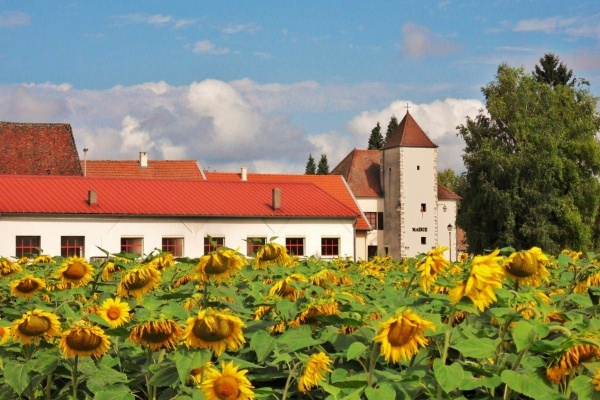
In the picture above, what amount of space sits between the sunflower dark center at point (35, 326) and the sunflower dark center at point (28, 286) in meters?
1.58

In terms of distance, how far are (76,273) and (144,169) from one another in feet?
176

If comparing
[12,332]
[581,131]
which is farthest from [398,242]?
[12,332]

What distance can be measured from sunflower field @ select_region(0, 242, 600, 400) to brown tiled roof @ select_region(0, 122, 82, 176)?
45.9 metres

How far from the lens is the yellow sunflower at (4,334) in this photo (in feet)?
12.6

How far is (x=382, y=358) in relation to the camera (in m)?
Result: 3.25

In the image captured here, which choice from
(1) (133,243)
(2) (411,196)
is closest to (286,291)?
(1) (133,243)

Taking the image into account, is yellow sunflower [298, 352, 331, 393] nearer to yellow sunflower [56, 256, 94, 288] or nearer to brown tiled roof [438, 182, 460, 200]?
yellow sunflower [56, 256, 94, 288]

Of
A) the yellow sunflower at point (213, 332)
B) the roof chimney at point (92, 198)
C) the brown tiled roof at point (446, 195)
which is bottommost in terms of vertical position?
the yellow sunflower at point (213, 332)

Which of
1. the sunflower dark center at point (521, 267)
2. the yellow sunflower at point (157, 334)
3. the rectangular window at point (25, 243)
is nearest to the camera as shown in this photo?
the yellow sunflower at point (157, 334)

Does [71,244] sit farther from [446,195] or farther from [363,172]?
[446,195]

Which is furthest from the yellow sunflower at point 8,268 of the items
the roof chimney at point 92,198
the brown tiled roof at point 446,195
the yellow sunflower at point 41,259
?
the brown tiled roof at point 446,195

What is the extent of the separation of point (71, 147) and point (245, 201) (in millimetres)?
10648

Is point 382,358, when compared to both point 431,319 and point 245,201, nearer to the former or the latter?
point 431,319

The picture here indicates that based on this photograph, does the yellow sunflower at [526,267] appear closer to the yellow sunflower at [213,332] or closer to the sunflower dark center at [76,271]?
the yellow sunflower at [213,332]
